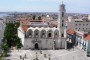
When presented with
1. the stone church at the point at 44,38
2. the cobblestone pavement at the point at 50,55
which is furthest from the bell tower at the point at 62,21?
the cobblestone pavement at the point at 50,55

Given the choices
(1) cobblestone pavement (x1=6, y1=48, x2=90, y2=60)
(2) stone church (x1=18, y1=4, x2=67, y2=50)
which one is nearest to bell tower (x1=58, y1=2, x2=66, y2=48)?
(2) stone church (x1=18, y1=4, x2=67, y2=50)

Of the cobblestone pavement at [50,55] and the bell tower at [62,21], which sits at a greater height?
the bell tower at [62,21]

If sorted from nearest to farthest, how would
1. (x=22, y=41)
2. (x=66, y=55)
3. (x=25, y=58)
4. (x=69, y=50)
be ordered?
1. (x=25, y=58)
2. (x=66, y=55)
3. (x=69, y=50)
4. (x=22, y=41)

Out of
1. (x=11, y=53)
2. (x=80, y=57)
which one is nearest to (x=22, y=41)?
(x=11, y=53)

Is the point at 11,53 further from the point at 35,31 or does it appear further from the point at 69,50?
the point at 69,50

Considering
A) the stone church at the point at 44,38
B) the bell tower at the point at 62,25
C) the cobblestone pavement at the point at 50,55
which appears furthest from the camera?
the bell tower at the point at 62,25

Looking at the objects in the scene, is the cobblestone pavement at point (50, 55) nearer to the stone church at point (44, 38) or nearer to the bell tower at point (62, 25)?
the bell tower at point (62, 25)

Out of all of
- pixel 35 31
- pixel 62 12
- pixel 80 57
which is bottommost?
pixel 80 57

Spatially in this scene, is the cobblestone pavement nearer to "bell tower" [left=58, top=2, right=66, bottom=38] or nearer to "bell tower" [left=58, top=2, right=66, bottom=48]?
"bell tower" [left=58, top=2, right=66, bottom=48]

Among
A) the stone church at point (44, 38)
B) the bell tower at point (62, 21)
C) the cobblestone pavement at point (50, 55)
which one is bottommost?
the cobblestone pavement at point (50, 55)

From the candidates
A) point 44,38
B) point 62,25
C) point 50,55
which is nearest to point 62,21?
point 62,25
